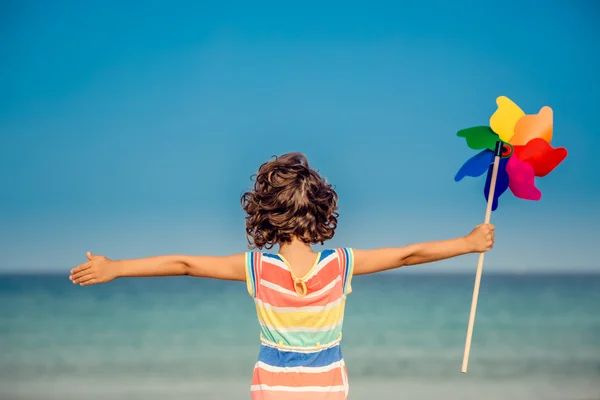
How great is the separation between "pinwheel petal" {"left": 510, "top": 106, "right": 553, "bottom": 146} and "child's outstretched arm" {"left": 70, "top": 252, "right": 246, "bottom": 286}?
1.08m

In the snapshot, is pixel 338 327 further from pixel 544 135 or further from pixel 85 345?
pixel 85 345

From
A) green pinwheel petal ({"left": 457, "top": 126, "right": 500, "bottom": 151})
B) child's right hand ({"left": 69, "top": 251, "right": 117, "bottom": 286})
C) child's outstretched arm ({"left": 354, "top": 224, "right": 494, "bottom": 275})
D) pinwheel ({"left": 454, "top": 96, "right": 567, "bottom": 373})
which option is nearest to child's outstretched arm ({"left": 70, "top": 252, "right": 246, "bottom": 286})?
child's right hand ({"left": 69, "top": 251, "right": 117, "bottom": 286})

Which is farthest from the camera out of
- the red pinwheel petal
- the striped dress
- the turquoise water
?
the turquoise water

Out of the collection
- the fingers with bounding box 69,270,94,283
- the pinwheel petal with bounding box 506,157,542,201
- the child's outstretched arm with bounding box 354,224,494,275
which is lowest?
the fingers with bounding box 69,270,94,283

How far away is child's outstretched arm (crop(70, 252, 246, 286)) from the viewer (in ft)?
6.63

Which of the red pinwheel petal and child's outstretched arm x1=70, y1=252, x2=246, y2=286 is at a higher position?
the red pinwheel petal

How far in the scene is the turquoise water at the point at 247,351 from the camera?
15.8 feet

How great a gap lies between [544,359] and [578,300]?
7.68 meters

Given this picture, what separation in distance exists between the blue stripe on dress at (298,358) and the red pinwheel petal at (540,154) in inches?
39.3

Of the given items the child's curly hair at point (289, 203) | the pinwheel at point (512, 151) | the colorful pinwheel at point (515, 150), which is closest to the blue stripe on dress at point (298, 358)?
the child's curly hair at point (289, 203)

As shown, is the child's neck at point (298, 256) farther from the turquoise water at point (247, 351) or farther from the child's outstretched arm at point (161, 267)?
the turquoise water at point (247, 351)

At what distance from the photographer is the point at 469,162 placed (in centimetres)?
259

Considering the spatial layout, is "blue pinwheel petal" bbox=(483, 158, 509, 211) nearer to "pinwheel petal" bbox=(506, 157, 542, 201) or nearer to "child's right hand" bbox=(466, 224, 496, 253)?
"pinwheel petal" bbox=(506, 157, 542, 201)

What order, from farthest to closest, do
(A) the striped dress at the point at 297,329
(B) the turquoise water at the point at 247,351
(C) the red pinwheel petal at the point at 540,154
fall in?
(B) the turquoise water at the point at 247,351 < (C) the red pinwheel petal at the point at 540,154 < (A) the striped dress at the point at 297,329
